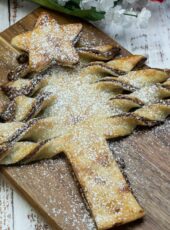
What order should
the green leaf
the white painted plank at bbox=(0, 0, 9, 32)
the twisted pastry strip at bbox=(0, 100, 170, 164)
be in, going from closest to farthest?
the twisted pastry strip at bbox=(0, 100, 170, 164) < the green leaf < the white painted plank at bbox=(0, 0, 9, 32)

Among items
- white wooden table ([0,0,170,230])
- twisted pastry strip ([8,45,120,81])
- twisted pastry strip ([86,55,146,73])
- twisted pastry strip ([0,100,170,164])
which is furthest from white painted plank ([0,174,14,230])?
twisted pastry strip ([86,55,146,73])

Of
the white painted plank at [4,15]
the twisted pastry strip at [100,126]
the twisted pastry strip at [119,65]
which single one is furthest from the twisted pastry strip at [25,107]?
the white painted plank at [4,15]

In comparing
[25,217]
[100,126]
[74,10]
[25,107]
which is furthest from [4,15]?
[25,217]

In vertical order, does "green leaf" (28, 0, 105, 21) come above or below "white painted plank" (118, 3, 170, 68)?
above

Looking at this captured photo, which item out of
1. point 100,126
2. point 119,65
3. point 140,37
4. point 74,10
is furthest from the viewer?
point 140,37

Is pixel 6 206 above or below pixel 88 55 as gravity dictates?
below

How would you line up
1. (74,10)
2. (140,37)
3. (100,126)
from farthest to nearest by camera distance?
(140,37)
(74,10)
(100,126)

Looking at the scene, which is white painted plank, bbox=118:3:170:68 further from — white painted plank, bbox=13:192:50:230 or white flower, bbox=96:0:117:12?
white painted plank, bbox=13:192:50:230

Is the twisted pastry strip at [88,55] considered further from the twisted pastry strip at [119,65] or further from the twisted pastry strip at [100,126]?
the twisted pastry strip at [100,126]

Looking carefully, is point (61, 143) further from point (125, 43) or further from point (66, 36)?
point (125, 43)

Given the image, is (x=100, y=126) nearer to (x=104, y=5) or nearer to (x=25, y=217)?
(x=25, y=217)
